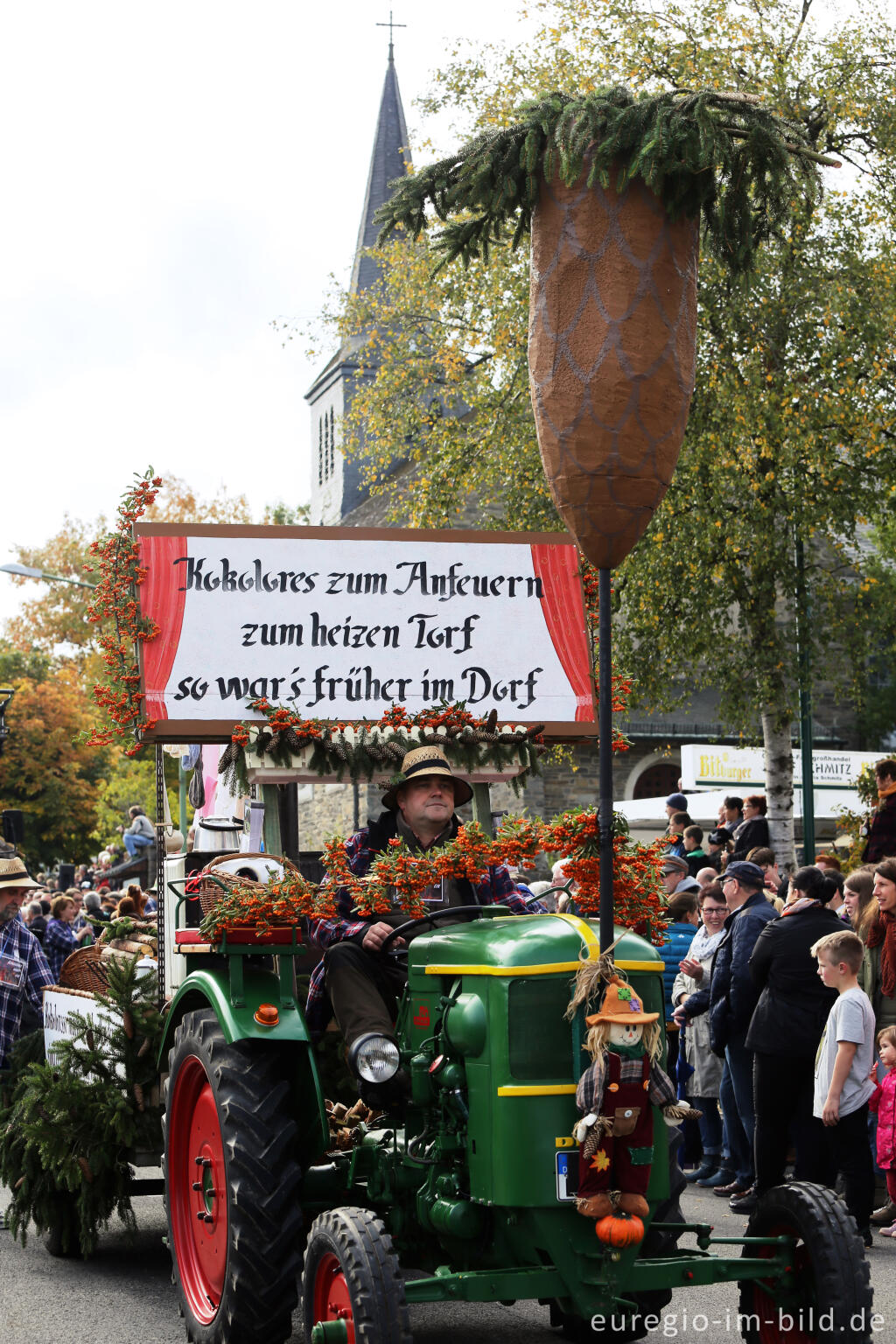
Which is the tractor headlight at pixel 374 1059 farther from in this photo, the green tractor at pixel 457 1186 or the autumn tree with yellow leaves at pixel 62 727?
Result: the autumn tree with yellow leaves at pixel 62 727

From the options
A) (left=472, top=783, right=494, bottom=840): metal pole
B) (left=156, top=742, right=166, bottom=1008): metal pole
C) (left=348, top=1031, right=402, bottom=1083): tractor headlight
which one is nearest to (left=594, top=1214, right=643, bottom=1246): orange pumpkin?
(left=348, top=1031, right=402, bottom=1083): tractor headlight

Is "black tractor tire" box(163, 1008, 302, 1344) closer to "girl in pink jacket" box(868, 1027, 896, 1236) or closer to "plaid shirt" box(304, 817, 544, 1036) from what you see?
"plaid shirt" box(304, 817, 544, 1036)

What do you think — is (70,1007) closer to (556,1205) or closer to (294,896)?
(294,896)

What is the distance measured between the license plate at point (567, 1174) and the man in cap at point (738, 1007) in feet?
14.0

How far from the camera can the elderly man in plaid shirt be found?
205 inches

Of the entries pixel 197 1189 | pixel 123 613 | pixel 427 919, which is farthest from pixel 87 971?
pixel 427 919

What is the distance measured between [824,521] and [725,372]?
2.16m


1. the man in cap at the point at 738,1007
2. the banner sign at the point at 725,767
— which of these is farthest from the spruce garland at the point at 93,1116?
the banner sign at the point at 725,767

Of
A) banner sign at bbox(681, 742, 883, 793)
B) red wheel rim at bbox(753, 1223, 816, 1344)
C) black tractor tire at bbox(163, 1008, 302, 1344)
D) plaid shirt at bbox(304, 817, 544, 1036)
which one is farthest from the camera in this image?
banner sign at bbox(681, 742, 883, 793)

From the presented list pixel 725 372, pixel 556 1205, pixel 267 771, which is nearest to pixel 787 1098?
pixel 267 771

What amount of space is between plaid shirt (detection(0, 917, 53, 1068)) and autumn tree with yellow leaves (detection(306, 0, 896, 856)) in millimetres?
10516

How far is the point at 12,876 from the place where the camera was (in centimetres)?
854

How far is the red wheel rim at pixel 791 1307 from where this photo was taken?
15.5ft

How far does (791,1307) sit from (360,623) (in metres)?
3.60
